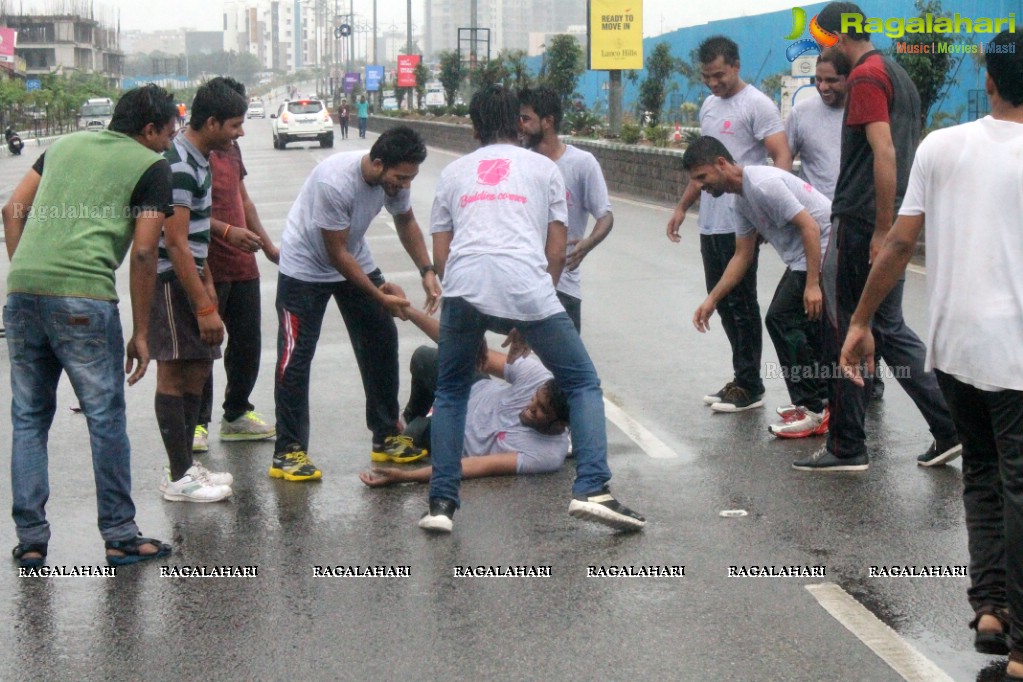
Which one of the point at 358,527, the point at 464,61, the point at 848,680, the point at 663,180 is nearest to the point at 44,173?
the point at 358,527

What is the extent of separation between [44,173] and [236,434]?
2488 mm

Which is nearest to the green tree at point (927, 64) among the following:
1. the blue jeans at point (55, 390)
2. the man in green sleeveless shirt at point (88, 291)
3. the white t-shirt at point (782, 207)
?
the white t-shirt at point (782, 207)

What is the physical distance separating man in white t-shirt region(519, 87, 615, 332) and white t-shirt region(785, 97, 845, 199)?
1.15 metres

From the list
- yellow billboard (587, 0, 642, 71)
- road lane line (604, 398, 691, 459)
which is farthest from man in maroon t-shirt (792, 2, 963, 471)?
yellow billboard (587, 0, 642, 71)

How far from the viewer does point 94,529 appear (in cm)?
569

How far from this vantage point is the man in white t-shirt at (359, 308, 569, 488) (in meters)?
6.21

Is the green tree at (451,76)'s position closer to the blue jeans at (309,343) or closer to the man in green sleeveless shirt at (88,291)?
the blue jeans at (309,343)

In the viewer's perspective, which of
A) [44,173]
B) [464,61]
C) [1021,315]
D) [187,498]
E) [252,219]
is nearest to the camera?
[1021,315]

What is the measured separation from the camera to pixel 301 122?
50781mm

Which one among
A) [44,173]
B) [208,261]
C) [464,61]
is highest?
[464,61]

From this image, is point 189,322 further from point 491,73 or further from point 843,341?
point 491,73

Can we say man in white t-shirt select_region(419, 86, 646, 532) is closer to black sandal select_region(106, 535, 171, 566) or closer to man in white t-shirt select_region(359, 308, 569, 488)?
man in white t-shirt select_region(359, 308, 569, 488)

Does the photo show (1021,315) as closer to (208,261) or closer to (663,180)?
(208,261)

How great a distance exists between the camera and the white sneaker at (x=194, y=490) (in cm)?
605
